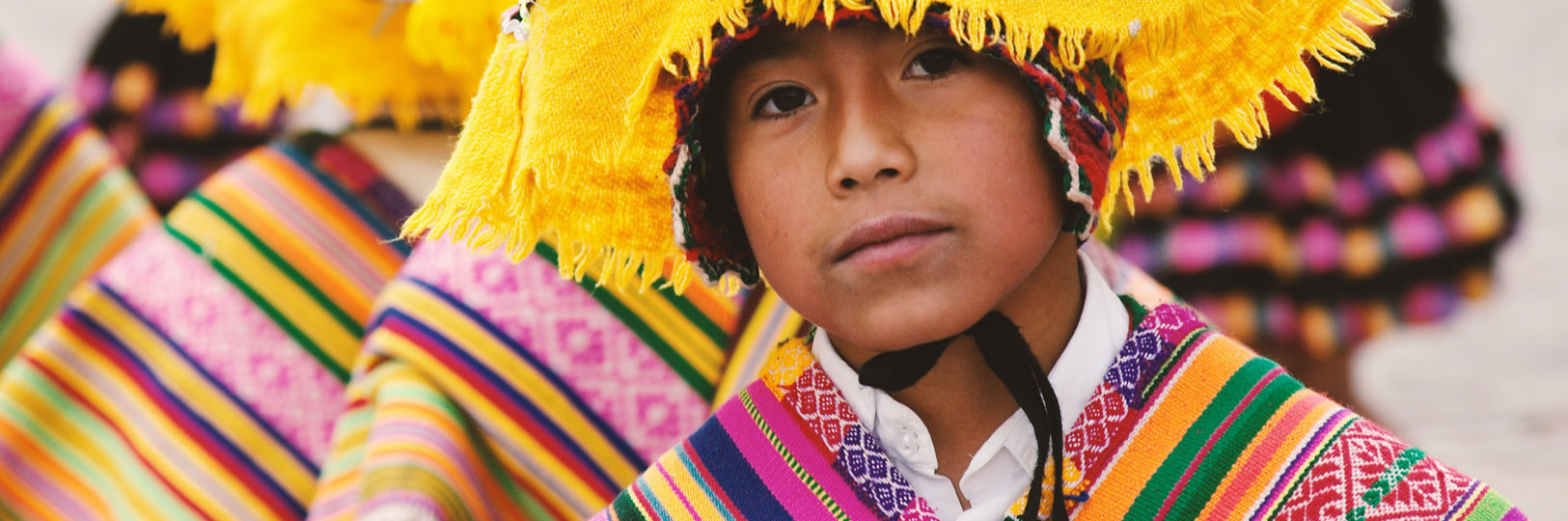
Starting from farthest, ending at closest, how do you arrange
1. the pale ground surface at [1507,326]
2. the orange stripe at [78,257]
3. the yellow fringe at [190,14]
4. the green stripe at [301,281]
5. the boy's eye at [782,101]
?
the pale ground surface at [1507,326]
the orange stripe at [78,257]
the yellow fringe at [190,14]
the green stripe at [301,281]
the boy's eye at [782,101]

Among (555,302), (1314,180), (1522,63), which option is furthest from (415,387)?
(1522,63)

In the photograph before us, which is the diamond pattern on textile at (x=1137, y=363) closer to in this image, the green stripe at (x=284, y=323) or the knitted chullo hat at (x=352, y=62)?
the knitted chullo hat at (x=352, y=62)

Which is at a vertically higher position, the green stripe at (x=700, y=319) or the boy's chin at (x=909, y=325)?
the green stripe at (x=700, y=319)

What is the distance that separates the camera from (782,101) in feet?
4.93

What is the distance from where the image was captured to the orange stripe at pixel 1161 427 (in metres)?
1.45

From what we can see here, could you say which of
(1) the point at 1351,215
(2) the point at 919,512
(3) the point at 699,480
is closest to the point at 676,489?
(3) the point at 699,480

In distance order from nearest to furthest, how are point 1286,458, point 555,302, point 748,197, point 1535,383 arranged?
point 1286,458 < point 748,197 < point 555,302 < point 1535,383

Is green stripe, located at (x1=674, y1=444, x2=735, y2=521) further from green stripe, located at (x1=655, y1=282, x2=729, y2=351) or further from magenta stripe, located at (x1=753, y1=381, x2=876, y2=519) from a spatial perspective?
green stripe, located at (x1=655, y1=282, x2=729, y2=351)

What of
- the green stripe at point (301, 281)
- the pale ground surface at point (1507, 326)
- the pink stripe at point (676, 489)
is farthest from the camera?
the pale ground surface at point (1507, 326)

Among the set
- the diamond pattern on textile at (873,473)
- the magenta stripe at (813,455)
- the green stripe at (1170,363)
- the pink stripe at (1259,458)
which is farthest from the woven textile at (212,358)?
the pink stripe at (1259,458)

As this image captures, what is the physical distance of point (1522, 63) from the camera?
745 centimetres

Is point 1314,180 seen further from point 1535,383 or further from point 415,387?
point 1535,383

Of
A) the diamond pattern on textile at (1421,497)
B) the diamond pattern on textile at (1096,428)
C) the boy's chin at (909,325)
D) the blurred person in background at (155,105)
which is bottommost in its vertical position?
the diamond pattern on textile at (1421,497)

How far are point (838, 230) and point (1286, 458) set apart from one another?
17.4 inches
